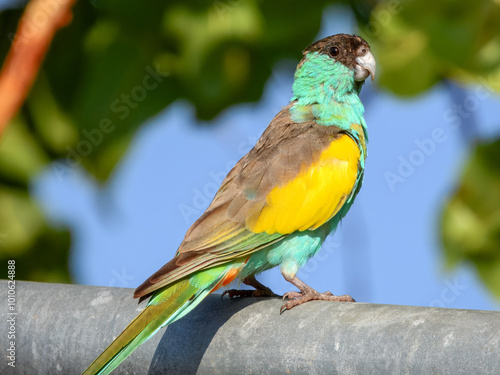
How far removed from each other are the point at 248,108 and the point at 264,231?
67 cm

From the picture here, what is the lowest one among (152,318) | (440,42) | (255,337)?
(255,337)

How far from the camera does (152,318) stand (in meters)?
3.11

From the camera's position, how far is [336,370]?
2.54 meters

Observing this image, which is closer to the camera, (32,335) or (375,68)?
(32,335)

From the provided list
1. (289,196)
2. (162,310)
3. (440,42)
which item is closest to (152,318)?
(162,310)

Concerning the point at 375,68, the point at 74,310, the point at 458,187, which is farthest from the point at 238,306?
the point at 375,68

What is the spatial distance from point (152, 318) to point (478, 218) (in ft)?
5.93

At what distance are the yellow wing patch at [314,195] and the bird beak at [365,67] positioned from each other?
48 cm

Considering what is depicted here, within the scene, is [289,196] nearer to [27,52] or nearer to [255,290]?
[255,290]

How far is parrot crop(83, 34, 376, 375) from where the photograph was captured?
11.5ft

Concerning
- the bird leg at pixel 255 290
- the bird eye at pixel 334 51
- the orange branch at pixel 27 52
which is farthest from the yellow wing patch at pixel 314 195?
the orange branch at pixel 27 52

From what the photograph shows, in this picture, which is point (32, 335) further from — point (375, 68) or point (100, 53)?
point (375, 68)

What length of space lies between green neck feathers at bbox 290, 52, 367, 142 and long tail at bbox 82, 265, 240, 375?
1359mm

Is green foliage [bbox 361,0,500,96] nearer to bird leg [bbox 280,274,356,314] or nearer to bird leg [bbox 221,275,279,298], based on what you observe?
bird leg [bbox 280,274,356,314]
